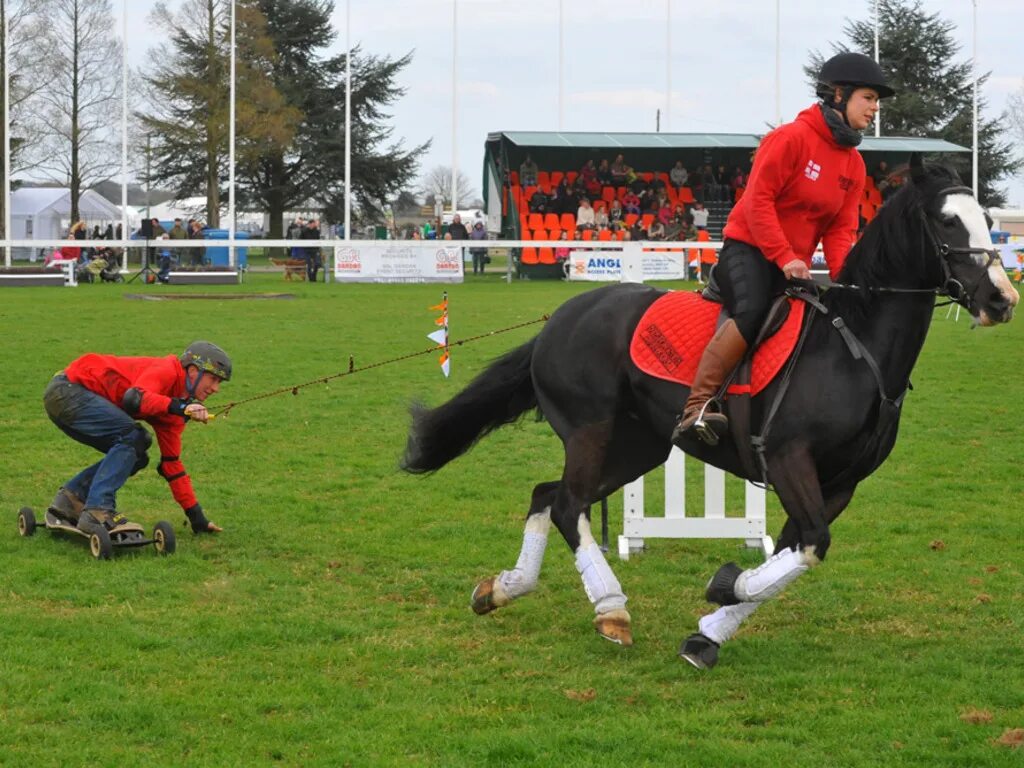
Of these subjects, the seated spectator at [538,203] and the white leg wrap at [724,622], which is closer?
the white leg wrap at [724,622]

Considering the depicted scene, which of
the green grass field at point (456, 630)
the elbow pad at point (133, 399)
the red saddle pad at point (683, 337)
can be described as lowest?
the green grass field at point (456, 630)

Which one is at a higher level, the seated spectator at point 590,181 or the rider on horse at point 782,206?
the seated spectator at point 590,181

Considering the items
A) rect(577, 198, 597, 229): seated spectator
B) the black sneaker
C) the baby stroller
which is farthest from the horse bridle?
rect(577, 198, 597, 229): seated spectator

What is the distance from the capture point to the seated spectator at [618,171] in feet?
148

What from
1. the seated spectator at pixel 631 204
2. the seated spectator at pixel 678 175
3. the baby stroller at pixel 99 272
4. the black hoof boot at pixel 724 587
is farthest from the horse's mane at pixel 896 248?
the seated spectator at pixel 678 175

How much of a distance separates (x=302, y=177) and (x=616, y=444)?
55205 mm

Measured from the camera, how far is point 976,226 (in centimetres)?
630

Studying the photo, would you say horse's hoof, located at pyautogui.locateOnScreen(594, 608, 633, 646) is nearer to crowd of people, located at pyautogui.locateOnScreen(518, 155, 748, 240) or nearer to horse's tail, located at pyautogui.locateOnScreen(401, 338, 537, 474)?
horse's tail, located at pyautogui.locateOnScreen(401, 338, 537, 474)

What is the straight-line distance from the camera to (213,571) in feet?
27.5

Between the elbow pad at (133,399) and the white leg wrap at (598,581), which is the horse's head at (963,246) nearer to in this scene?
the white leg wrap at (598,581)

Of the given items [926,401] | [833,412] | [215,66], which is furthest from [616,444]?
[215,66]

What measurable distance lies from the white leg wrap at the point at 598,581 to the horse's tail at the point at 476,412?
3.71 ft

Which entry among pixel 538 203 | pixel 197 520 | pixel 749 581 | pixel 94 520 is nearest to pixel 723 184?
pixel 538 203

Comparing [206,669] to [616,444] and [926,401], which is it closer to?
[616,444]
